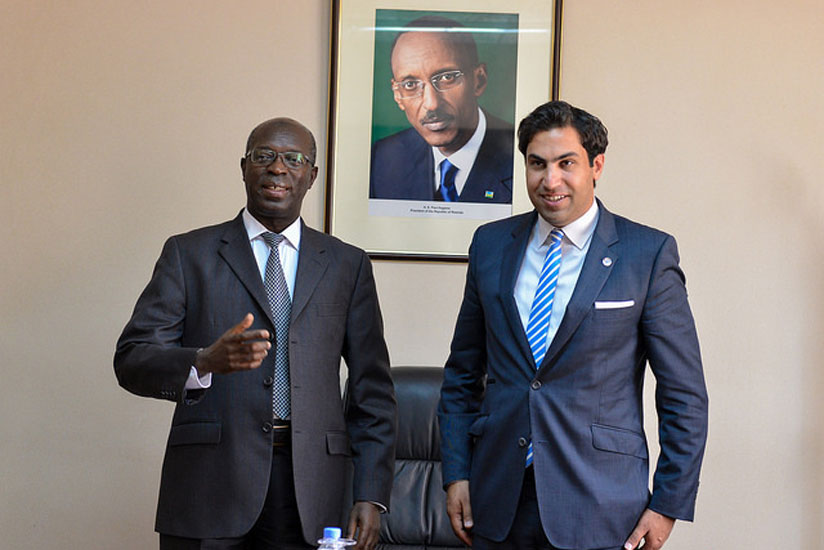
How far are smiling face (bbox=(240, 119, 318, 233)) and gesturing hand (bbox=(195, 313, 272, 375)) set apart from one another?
1.53 ft

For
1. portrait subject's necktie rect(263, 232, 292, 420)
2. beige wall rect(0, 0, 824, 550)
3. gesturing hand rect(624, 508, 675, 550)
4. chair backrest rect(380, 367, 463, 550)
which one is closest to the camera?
gesturing hand rect(624, 508, 675, 550)

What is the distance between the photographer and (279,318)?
2.31 meters

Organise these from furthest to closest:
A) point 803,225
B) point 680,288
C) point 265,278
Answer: point 803,225 → point 265,278 → point 680,288

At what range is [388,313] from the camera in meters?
3.32

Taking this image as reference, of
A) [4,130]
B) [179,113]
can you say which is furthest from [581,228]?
[4,130]

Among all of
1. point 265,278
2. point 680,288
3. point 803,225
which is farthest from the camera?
point 803,225

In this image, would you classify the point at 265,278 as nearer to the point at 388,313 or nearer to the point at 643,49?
the point at 388,313

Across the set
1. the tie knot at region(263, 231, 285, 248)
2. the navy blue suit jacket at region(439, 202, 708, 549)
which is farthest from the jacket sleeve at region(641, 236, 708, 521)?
the tie knot at region(263, 231, 285, 248)

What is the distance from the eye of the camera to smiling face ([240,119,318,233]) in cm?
235

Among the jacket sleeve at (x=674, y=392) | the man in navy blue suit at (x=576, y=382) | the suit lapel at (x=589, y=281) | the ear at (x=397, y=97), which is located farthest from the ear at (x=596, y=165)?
the ear at (x=397, y=97)

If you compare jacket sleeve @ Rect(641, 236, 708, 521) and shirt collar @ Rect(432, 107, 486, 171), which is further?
shirt collar @ Rect(432, 107, 486, 171)

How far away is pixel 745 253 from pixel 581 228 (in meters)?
1.30

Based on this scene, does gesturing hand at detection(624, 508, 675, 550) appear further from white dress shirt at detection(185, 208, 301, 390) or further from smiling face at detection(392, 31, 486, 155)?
smiling face at detection(392, 31, 486, 155)

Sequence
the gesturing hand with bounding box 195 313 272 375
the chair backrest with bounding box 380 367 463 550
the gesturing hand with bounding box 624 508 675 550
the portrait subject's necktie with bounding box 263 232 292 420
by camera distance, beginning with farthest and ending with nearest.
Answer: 1. the chair backrest with bounding box 380 367 463 550
2. the portrait subject's necktie with bounding box 263 232 292 420
3. the gesturing hand with bounding box 624 508 675 550
4. the gesturing hand with bounding box 195 313 272 375
